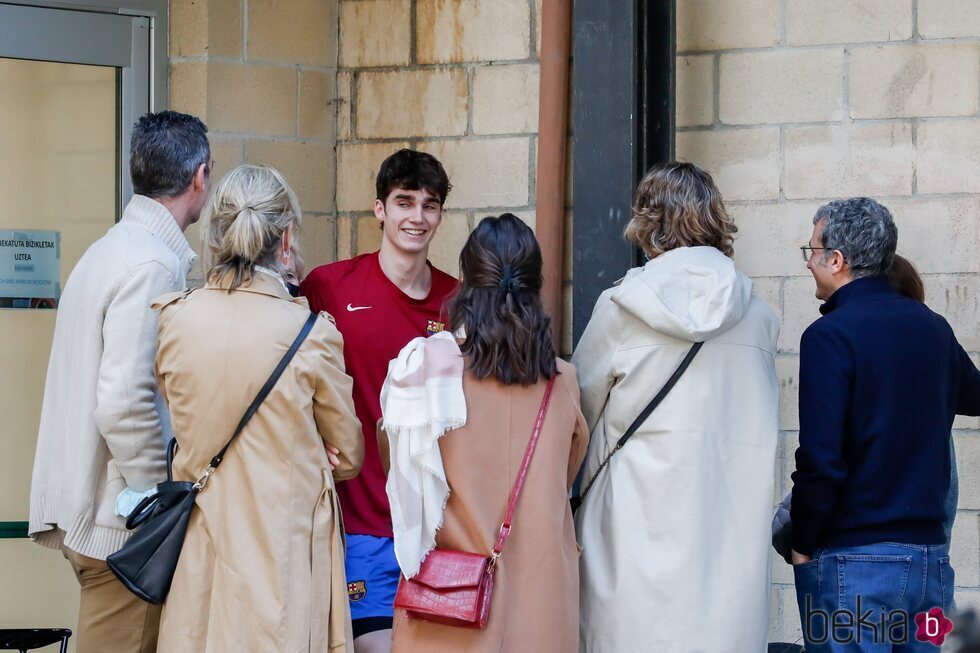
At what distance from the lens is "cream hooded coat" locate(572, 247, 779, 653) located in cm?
291

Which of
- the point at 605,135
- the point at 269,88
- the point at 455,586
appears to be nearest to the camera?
the point at 455,586

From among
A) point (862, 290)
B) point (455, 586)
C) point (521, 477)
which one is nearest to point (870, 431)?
point (862, 290)

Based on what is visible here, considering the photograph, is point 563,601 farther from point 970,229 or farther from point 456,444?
point 970,229

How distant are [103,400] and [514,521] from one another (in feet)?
3.43

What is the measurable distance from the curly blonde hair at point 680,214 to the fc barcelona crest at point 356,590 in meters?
1.17

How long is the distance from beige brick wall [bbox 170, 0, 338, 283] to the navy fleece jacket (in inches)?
89.5

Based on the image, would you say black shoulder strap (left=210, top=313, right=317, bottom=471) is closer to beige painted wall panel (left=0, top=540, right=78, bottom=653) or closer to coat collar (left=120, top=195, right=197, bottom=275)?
coat collar (left=120, top=195, right=197, bottom=275)

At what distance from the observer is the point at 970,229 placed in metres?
4.02

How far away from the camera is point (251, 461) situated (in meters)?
2.79

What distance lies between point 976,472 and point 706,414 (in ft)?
5.19

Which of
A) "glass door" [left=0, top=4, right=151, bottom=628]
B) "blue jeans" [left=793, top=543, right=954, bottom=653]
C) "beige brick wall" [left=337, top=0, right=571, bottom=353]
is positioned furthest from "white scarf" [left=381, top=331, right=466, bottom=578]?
"glass door" [left=0, top=4, right=151, bottom=628]

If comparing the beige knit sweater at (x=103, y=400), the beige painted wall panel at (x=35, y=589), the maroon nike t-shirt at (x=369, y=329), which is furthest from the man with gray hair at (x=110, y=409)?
the beige painted wall panel at (x=35, y=589)

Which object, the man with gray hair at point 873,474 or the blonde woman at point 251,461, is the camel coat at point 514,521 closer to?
the blonde woman at point 251,461

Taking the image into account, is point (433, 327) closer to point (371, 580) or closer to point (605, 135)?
point (371, 580)
